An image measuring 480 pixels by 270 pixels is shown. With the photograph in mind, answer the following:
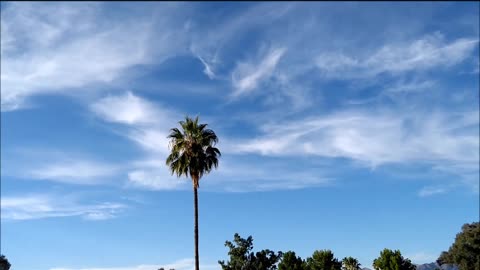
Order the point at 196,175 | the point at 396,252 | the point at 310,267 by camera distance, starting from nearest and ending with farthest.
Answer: the point at 196,175
the point at 396,252
the point at 310,267

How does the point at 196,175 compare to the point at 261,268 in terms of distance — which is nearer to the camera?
the point at 196,175

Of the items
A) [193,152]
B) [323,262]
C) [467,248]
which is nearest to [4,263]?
[193,152]

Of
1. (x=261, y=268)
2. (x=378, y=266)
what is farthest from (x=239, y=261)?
(x=378, y=266)

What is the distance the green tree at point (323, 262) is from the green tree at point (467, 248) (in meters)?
26.6

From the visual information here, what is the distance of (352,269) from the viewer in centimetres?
9794

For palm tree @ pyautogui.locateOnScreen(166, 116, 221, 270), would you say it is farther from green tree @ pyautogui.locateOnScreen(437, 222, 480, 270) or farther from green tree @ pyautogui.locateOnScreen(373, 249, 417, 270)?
green tree @ pyautogui.locateOnScreen(437, 222, 480, 270)

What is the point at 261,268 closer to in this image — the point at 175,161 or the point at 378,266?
the point at 378,266

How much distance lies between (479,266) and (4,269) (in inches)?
3171

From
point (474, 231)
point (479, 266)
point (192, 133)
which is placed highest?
point (192, 133)

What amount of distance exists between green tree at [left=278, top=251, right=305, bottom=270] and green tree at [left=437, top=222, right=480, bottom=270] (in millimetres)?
33197

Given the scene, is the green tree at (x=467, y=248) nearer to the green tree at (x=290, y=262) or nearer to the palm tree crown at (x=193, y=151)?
the green tree at (x=290, y=262)

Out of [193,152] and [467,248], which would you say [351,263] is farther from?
[193,152]

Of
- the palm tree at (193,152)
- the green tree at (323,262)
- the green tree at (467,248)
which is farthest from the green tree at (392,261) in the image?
the palm tree at (193,152)

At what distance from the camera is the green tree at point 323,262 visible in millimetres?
84812
